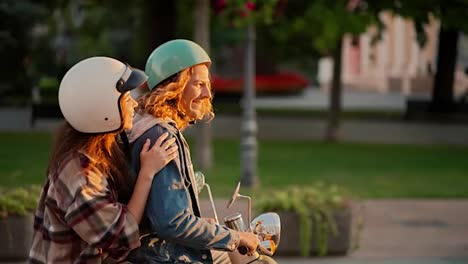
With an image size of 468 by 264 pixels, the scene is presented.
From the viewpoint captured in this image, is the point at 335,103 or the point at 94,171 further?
the point at 335,103

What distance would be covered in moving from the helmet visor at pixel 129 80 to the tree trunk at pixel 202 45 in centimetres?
1098

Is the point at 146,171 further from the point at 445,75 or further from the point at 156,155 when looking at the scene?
the point at 445,75

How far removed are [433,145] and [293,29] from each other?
411 centimetres

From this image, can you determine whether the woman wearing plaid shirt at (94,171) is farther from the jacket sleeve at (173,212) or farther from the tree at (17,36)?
the tree at (17,36)

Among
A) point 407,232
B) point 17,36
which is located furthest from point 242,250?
point 17,36

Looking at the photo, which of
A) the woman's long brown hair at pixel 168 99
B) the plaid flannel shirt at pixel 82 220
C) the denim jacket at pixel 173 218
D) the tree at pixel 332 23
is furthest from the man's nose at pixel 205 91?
the tree at pixel 332 23

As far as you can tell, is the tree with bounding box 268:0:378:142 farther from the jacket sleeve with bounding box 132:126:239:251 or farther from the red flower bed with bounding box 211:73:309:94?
the red flower bed with bounding box 211:73:309:94

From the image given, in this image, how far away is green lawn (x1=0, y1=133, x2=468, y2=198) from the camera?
13148 millimetres

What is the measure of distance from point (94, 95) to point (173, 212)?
45 centimetres

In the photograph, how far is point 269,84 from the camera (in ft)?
135

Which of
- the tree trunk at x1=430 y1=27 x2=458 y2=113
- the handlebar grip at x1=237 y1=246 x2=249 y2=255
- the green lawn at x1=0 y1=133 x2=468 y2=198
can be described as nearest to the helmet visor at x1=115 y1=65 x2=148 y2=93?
the handlebar grip at x1=237 y1=246 x2=249 y2=255

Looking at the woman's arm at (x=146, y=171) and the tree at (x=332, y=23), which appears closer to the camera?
the woman's arm at (x=146, y=171)

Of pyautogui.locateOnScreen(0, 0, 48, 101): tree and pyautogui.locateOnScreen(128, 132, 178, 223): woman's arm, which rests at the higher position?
pyautogui.locateOnScreen(128, 132, 178, 223): woman's arm

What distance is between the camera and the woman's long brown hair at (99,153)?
3164mm
